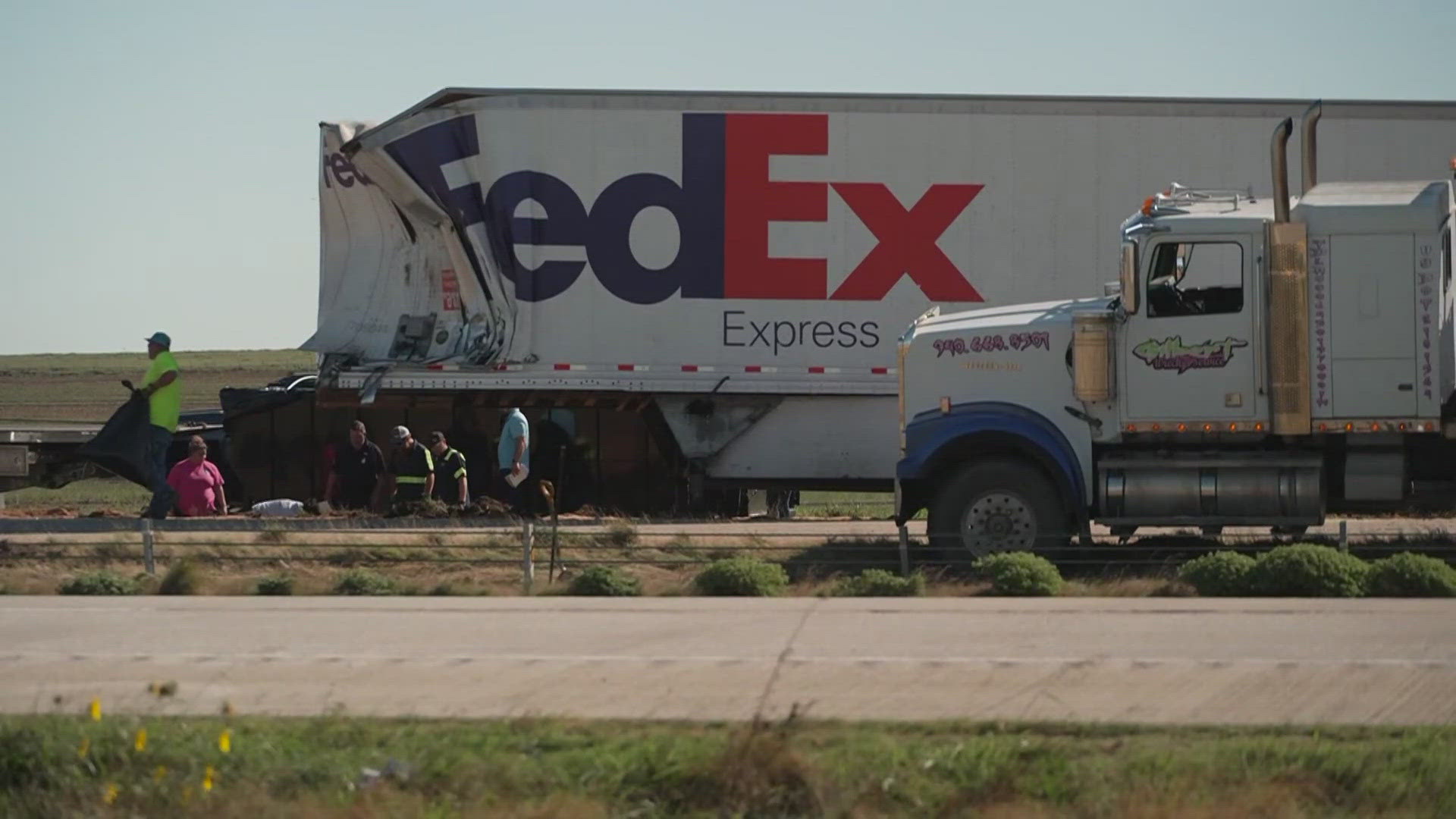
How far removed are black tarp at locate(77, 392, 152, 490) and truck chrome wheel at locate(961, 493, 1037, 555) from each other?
9.03 metres

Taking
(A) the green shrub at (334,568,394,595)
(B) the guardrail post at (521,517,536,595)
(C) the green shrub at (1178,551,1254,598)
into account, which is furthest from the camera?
(B) the guardrail post at (521,517,536,595)

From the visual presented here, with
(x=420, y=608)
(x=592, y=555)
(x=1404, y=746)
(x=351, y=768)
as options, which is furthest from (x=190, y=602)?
(x=1404, y=746)

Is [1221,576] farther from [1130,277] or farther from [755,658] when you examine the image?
[755,658]

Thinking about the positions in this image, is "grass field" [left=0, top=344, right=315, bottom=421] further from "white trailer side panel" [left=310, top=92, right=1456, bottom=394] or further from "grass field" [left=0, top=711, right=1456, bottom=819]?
"grass field" [left=0, top=711, right=1456, bottom=819]

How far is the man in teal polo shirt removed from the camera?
18484mm

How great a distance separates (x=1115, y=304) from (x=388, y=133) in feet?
29.7

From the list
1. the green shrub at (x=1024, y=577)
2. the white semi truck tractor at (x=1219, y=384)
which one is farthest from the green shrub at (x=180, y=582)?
the green shrub at (x=1024, y=577)

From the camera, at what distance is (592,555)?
52.3 ft

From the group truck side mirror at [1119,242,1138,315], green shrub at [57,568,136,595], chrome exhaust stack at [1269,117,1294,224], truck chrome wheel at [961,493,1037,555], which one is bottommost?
green shrub at [57,568,136,595]

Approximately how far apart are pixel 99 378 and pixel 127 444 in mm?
59832

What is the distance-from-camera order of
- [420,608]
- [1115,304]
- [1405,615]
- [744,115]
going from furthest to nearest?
[744,115]
[1115,304]
[420,608]
[1405,615]

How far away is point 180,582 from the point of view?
14.0m

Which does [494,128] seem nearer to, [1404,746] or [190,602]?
[190,602]

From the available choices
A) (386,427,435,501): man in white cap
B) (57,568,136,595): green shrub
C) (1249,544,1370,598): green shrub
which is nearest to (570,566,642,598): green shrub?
(57,568,136,595): green shrub
